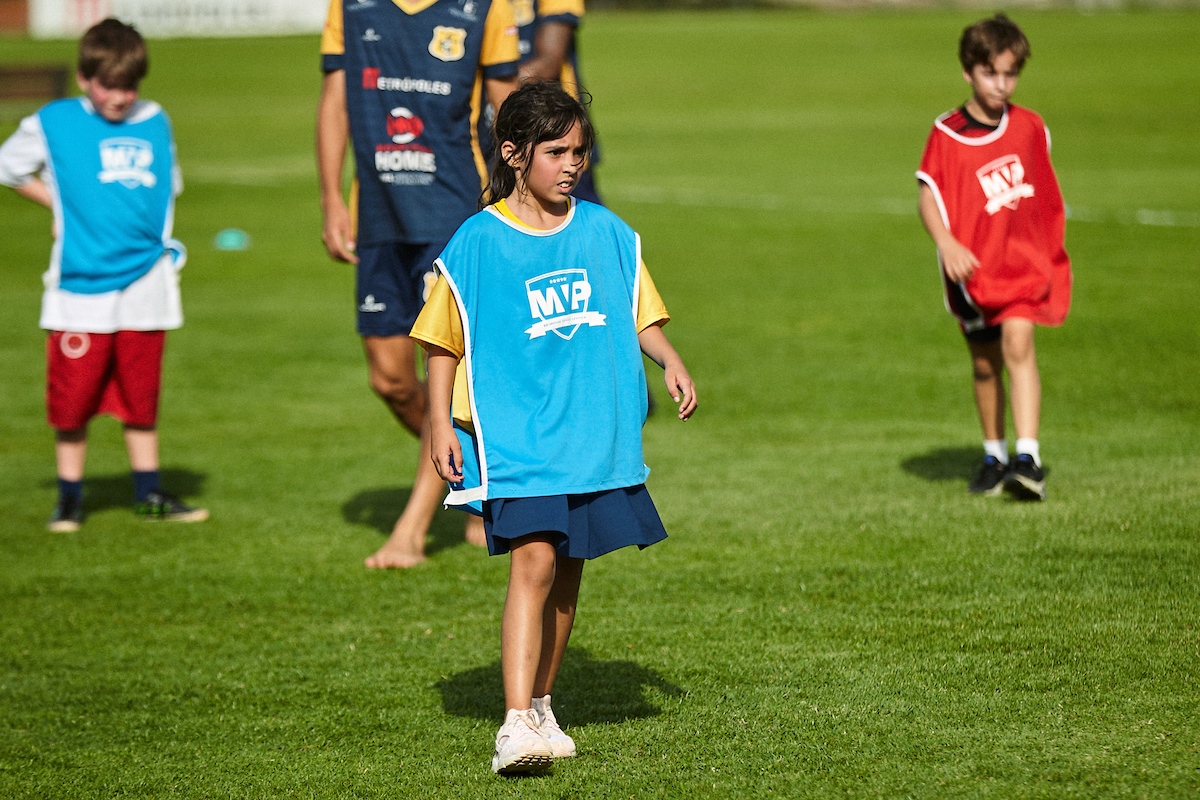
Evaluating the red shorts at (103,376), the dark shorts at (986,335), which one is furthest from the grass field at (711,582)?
the dark shorts at (986,335)

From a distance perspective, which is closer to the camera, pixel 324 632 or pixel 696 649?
pixel 696 649

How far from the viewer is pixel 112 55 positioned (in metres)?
6.77

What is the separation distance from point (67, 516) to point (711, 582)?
3151mm

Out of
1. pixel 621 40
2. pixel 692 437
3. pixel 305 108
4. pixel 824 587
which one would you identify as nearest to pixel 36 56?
pixel 305 108

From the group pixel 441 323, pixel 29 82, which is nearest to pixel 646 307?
pixel 441 323

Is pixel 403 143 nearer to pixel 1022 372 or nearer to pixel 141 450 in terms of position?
pixel 141 450

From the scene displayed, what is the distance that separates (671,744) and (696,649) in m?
0.82

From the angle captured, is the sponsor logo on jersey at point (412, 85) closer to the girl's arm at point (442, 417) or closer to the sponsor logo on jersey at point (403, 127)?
the sponsor logo on jersey at point (403, 127)

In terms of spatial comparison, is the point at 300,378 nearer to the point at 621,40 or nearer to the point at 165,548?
the point at 165,548

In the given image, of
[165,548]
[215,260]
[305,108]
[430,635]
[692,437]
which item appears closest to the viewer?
[430,635]

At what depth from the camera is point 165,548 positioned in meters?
6.57

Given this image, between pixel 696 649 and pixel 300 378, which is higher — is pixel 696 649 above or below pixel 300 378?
above

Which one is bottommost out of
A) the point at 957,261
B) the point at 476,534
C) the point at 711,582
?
the point at 476,534

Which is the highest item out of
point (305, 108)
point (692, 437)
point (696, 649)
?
point (696, 649)
